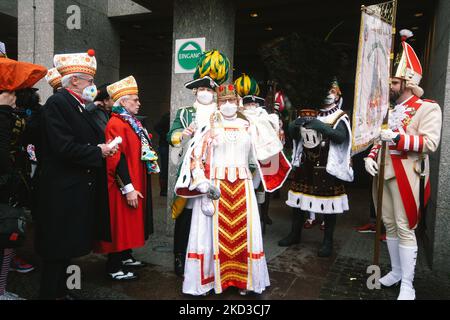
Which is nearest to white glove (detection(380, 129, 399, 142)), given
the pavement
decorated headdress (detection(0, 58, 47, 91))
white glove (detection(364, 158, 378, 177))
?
white glove (detection(364, 158, 378, 177))

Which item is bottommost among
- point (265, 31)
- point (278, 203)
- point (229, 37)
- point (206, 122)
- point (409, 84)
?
point (278, 203)

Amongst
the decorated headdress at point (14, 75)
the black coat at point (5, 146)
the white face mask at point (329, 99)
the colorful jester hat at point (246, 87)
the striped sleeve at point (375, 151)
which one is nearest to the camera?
the black coat at point (5, 146)

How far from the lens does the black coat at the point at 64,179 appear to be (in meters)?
2.87

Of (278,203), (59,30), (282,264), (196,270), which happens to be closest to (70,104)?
(196,270)

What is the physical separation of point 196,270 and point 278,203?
15.8 feet

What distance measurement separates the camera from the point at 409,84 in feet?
11.0

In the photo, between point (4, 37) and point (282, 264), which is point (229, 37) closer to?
point (282, 264)

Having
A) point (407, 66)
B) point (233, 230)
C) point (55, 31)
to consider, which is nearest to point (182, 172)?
point (233, 230)

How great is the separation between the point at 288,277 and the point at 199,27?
3.38 m

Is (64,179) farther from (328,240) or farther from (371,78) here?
(328,240)

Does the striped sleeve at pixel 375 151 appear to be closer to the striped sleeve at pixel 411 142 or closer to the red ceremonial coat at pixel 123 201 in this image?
the striped sleeve at pixel 411 142

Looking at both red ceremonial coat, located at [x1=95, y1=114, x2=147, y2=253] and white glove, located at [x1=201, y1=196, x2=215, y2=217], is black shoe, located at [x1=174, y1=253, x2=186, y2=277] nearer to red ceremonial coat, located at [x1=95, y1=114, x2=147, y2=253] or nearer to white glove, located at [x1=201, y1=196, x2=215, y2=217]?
red ceremonial coat, located at [x1=95, y1=114, x2=147, y2=253]

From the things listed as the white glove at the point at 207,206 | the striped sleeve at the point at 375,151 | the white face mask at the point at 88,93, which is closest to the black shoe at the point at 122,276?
the white glove at the point at 207,206

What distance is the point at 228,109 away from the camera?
3.27 m
